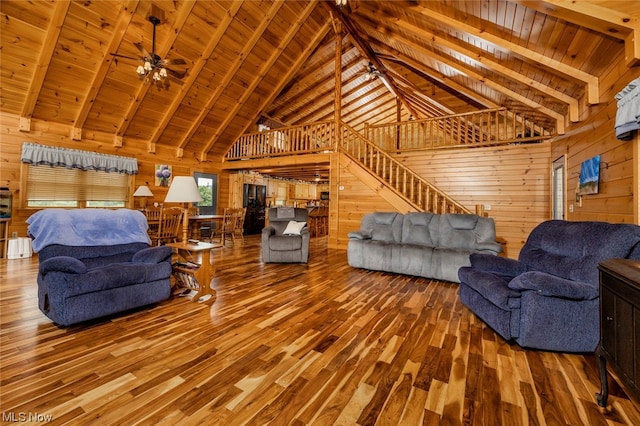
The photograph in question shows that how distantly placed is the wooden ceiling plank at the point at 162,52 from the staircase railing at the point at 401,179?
3916mm

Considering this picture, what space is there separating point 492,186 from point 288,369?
19.8 feet

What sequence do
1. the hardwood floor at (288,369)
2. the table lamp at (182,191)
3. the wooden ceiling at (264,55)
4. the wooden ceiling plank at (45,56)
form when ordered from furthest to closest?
the wooden ceiling plank at (45,56) < the wooden ceiling at (264,55) < the table lamp at (182,191) < the hardwood floor at (288,369)

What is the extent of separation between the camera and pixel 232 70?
20.7ft

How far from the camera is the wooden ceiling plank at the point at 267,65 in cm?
614

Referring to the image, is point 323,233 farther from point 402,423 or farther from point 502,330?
point 402,423

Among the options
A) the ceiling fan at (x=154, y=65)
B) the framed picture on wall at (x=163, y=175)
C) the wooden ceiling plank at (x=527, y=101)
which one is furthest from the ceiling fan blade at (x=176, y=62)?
the wooden ceiling plank at (x=527, y=101)

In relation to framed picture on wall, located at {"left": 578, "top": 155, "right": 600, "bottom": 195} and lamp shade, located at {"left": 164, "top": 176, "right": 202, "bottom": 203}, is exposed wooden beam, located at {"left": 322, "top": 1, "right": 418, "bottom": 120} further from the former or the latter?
framed picture on wall, located at {"left": 578, "top": 155, "right": 600, "bottom": 195}

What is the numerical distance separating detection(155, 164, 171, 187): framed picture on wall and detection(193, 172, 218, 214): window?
0.89m

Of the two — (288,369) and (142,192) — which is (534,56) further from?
(142,192)

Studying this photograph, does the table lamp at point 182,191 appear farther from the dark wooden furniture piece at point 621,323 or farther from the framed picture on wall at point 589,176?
the framed picture on wall at point 589,176

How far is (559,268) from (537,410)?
56.0 inches

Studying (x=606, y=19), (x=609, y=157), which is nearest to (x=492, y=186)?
(x=609, y=157)

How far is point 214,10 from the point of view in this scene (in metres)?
5.09

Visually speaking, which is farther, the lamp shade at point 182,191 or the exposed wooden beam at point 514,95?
the exposed wooden beam at point 514,95
